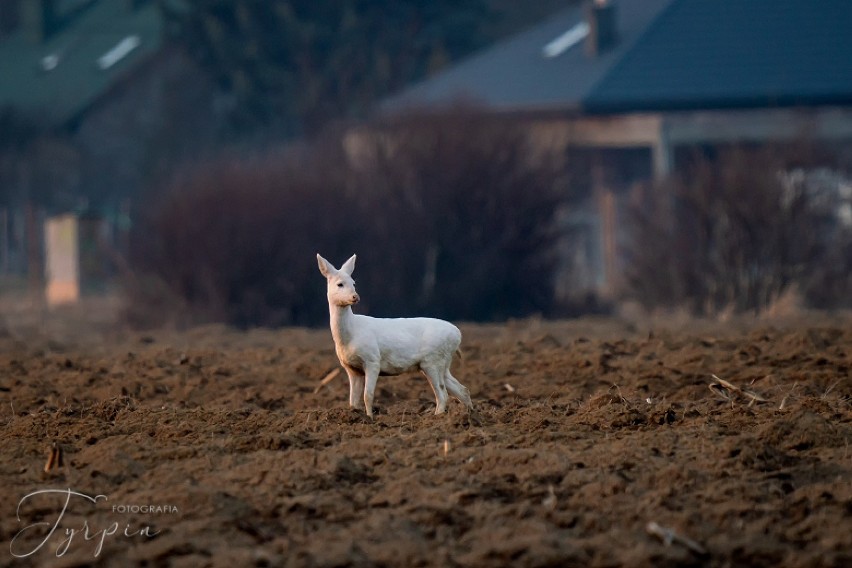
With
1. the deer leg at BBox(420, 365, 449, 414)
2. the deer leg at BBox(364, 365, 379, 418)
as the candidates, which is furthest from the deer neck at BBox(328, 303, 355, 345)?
the deer leg at BBox(420, 365, 449, 414)

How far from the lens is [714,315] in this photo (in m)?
23.3

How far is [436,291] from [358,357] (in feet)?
50.7

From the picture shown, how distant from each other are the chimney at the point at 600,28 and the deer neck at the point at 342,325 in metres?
28.0

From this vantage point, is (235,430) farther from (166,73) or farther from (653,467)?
(166,73)

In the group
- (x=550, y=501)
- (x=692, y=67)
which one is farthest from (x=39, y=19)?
(x=550, y=501)

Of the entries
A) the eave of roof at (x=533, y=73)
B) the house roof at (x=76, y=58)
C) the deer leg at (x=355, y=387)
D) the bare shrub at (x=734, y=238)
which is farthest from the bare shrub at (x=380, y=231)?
the house roof at (x=76, y=58)

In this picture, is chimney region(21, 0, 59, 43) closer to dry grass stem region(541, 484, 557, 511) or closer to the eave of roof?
the eave of roof

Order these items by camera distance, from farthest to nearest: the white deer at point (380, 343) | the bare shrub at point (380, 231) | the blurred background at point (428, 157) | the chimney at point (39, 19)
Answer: the chimney at point (39, 19) < the bare shrub at point (380, 231) < the blurred background at point (428, 157) < the white deer at point (380, 343)

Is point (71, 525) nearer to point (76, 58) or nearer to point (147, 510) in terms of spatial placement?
point (147, 510)

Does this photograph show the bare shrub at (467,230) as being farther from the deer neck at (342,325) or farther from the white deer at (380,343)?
the deer neck at (342,325)

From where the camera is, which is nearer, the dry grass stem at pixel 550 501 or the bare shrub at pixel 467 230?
the dry grass stem at pixel 550 501

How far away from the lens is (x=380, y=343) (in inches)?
433

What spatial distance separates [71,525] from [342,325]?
111 inches

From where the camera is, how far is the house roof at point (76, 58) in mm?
48394
